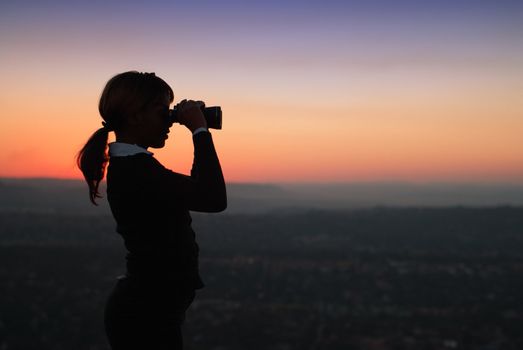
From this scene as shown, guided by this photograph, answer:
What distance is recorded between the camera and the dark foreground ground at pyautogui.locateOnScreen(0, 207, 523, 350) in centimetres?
3525

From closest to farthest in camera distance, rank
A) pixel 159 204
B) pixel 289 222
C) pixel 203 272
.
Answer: pixel 159 204 → pixel 203 272 → pixel 289 222

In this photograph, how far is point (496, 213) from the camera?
68.4 metres

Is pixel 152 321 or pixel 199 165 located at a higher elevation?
pixel 199 165

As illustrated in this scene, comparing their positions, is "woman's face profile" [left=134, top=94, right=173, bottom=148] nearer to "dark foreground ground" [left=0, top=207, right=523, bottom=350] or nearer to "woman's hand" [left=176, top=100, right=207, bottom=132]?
"woman's hand" [left=176, top=100, right=207, bottom=132]

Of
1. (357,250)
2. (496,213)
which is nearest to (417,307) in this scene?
(357,250)

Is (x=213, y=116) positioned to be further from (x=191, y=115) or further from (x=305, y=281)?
(x=305, y=281)

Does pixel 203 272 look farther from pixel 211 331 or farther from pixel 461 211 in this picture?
pixel 461 211

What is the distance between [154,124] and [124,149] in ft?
0.50

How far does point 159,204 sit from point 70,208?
76.1 metres

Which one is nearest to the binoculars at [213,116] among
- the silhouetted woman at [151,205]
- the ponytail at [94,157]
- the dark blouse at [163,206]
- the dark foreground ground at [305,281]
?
the silhouetted woman at [151,205]

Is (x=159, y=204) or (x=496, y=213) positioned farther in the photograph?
(x=496, y=213)

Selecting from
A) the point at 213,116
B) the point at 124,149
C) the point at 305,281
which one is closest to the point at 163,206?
the point at 124,149

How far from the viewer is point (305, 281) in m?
49.8

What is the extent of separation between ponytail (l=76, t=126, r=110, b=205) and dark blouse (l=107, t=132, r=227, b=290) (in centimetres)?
16
